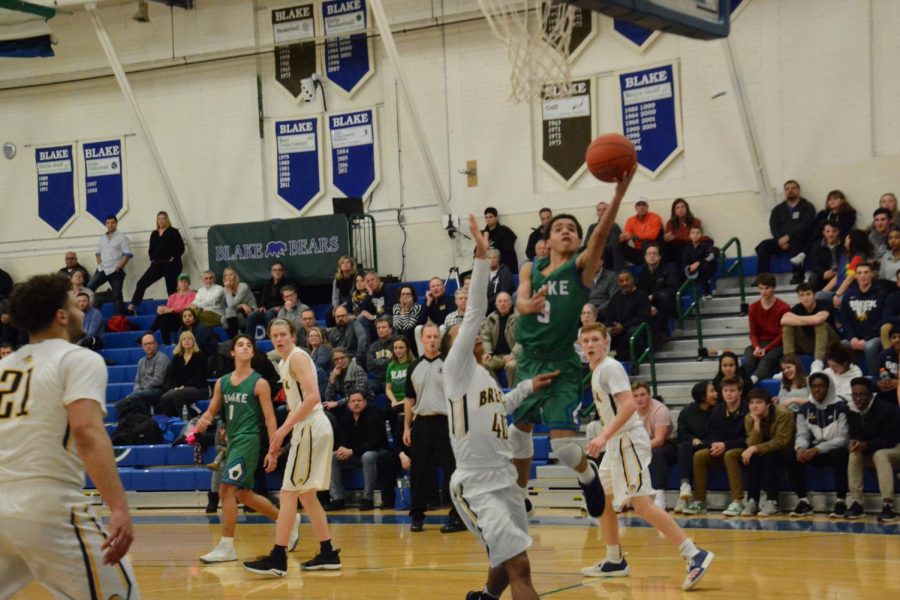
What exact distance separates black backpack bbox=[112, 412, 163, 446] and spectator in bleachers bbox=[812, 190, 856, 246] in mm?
8627

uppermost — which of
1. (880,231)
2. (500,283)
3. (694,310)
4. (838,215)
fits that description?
(838,215)

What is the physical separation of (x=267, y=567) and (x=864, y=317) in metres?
6.90

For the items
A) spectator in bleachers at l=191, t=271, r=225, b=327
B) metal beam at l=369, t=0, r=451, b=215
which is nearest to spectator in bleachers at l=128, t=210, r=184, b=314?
spectator in bleachers at l=191, t=271, r=225, b=327

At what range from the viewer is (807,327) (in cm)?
1236

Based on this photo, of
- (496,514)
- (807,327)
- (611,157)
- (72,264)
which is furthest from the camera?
(72,264)

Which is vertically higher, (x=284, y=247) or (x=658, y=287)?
(x=284, y=247)

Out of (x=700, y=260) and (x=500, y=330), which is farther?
(x=700, y=260)

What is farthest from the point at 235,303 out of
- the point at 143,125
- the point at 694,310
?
the point at 694,310

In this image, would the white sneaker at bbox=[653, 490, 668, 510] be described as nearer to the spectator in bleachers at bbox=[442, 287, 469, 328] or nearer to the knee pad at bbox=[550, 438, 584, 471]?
the spectator in bleachers at bbox=[442, 287, 469, 328]

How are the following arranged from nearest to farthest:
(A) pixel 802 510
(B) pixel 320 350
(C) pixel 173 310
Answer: (A) pixel 802 510 < (B) pixel 320 350 < (C) pixel 173 310

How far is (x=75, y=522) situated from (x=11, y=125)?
62.4ft

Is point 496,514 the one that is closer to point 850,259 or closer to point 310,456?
point 310,456

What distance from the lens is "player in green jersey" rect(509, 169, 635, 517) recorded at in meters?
6.70

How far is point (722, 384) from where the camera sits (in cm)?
1151
